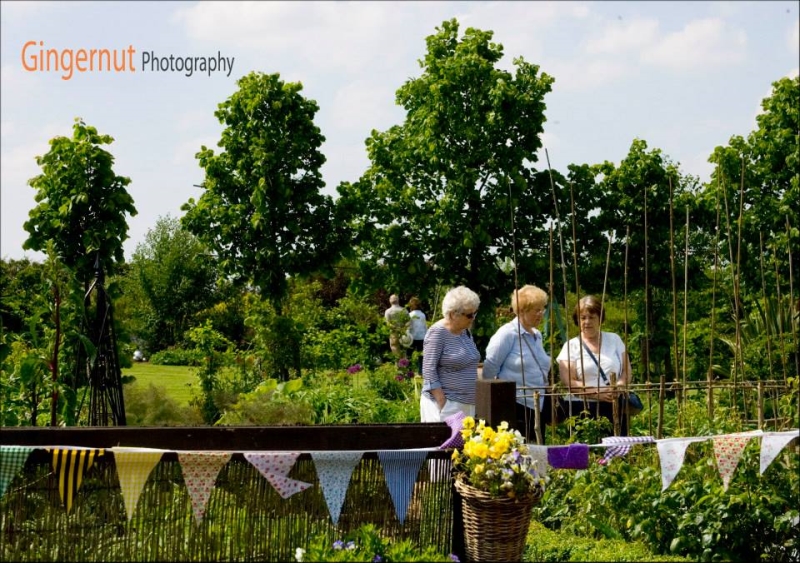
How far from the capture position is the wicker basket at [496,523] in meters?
4.02

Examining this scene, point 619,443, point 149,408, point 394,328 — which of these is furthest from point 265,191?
point 619,443

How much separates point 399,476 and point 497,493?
482 millimetres

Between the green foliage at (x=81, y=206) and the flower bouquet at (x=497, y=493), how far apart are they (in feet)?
13.9

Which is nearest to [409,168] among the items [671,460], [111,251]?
[111,251]

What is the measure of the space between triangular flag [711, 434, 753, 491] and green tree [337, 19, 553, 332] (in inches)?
369

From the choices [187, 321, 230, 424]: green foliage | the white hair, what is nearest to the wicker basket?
the white hair

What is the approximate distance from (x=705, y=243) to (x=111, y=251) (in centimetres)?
1262

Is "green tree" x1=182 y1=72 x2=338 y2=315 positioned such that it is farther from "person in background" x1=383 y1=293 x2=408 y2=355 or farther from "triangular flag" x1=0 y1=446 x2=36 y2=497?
"triangular flag" x1=0 y1=446 x2=36 y2=497

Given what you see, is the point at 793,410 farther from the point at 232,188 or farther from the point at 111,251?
the point at 232,188

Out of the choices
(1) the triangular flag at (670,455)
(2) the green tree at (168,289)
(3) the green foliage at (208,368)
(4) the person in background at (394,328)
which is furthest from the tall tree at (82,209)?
(2) the green tree at (168,289)

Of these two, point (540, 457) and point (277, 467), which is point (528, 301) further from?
point (277, 467)

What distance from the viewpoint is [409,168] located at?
14.7 metres

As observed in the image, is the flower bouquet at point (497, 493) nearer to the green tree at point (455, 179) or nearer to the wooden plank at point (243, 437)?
the wooden plank at point (243, 437)

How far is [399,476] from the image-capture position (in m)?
4.25
